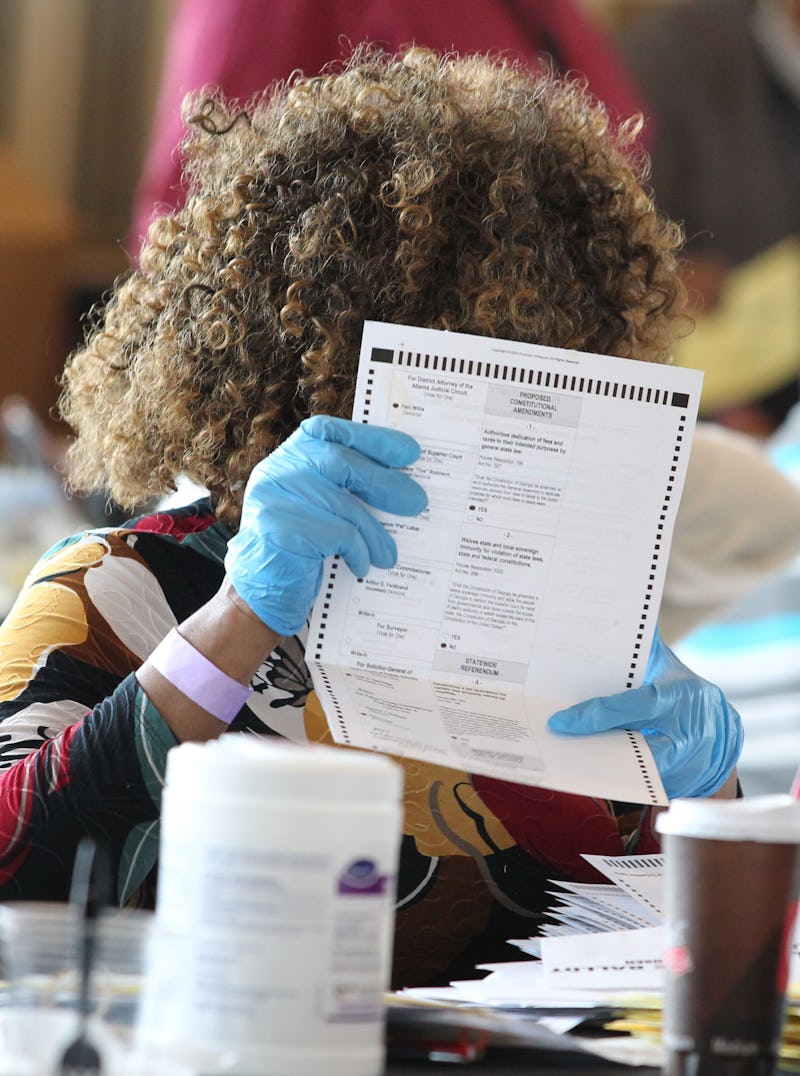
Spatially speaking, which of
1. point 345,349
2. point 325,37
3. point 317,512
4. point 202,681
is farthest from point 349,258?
point 325,37

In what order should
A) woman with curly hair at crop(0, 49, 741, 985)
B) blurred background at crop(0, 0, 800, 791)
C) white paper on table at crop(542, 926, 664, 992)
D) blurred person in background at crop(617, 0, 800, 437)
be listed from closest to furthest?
white paper on table at crop(542, 926, 664, 992)
woman with curly hair at crop(0, 49, 741, 985)
blurred background at crop(0, 0, 800, 791)
blurred person in background at crop(617, 0, 800, 437)

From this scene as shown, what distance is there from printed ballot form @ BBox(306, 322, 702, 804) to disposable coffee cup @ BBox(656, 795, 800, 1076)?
11.2 inches

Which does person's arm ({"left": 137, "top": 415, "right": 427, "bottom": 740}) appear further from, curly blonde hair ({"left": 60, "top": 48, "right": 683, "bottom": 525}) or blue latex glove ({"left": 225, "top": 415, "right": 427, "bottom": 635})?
curly blonde hair ({"left": 60, "top": 48, "right": 683, "bottom": 525})

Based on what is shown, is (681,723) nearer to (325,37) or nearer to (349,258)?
(349,258)

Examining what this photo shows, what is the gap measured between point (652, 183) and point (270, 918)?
2.97m

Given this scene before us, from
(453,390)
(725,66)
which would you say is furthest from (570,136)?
(725,66)

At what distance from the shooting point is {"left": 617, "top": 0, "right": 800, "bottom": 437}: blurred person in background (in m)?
4.05

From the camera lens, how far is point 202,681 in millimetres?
899

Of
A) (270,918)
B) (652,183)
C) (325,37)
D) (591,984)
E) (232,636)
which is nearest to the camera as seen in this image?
(270,918)

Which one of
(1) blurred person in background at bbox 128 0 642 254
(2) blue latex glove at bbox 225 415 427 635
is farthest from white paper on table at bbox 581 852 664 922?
(1) blurred person in background at bbox 128 0 642 254

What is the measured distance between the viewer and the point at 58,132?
505 centimetres

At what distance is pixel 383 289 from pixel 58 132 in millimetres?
4372

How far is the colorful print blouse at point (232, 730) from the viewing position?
98 cm

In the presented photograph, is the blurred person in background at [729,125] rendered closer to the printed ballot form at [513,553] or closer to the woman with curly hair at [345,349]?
the woman with curly hair at [345,349]
